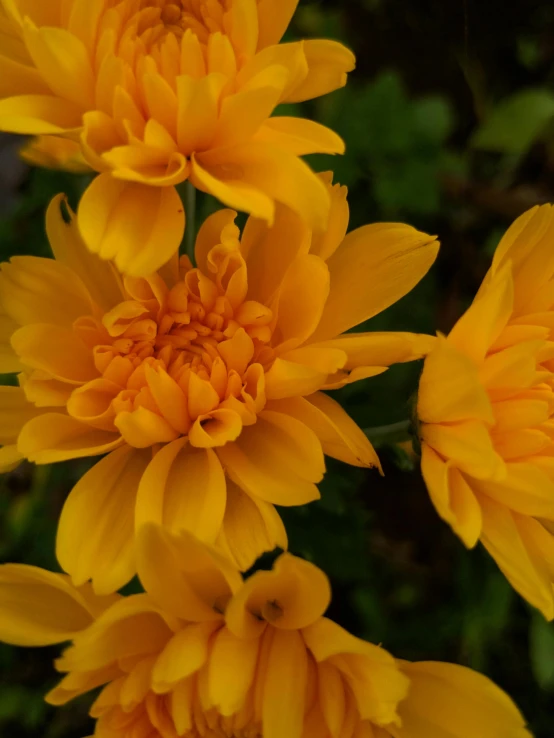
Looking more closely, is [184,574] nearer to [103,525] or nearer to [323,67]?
[103,525]

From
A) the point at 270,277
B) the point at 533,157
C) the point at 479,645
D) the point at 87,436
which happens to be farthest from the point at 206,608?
the point at 533,157

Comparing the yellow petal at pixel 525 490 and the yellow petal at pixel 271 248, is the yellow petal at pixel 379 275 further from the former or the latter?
the yellow petal at pixel 525 490

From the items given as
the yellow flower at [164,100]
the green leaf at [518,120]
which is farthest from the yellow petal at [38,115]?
the green leaf at [518,120]

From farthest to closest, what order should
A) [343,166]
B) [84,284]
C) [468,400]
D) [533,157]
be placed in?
[533,157] → [343,166] → [84,284] → [468,400]

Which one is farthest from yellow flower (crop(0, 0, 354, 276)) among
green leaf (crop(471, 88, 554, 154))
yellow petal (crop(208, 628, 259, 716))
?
green leaf (crop(471, 88, 554, 154))

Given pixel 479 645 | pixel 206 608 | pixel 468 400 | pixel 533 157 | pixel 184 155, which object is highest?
pixel 184 155

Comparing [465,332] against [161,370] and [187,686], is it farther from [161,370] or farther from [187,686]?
[187,686]

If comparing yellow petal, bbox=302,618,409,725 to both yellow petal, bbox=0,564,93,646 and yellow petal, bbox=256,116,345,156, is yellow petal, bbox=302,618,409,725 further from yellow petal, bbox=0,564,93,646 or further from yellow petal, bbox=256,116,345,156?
yellow petal, bbox=256,116,345,156

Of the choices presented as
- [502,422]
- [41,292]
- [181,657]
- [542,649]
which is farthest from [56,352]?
[542,649]
